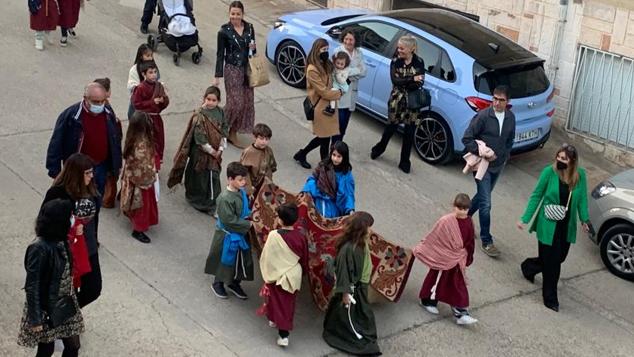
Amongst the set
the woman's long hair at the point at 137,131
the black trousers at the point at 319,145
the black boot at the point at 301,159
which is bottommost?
the black boot at the point at 301,159

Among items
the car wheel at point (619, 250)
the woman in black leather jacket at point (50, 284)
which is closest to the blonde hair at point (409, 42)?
the car wheel at point (619, 250)

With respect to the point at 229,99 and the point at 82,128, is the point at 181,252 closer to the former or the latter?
the point at 82,128

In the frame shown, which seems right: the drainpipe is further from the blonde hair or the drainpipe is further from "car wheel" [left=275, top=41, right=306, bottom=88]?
"car wheel" [left=275, top=41, right=306, bottom=88]

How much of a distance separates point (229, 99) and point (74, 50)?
11.0ft

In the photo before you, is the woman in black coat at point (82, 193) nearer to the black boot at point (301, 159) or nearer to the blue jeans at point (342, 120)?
the black boot at point (301, 159)

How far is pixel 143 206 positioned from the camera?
939 centimetres

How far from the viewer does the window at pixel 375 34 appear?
42.9 feet

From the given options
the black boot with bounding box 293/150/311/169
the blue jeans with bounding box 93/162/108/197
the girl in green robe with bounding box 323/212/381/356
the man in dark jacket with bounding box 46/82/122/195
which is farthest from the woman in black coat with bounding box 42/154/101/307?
the black boot with bounding box 293/150/311/169

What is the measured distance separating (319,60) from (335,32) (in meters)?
2.50

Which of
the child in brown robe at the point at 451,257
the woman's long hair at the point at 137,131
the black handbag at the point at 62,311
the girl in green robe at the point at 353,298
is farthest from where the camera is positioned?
the woman's long hair at the point at 137,131

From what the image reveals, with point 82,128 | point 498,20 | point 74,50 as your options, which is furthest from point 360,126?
point 82,128

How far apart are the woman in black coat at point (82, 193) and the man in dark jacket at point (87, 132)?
1.43 m

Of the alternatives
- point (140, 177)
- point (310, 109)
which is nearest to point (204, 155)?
point (140, 177)

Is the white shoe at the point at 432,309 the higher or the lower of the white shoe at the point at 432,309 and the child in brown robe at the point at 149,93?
the lower
